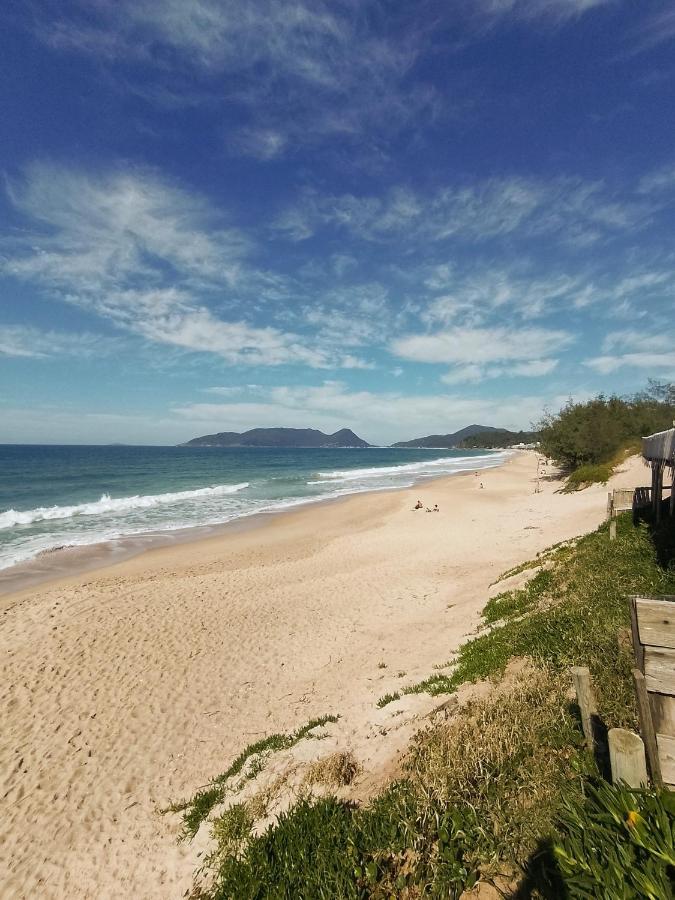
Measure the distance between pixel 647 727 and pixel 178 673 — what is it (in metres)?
10.2

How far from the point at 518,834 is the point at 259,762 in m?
4.13

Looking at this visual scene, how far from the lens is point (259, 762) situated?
20.6 ft

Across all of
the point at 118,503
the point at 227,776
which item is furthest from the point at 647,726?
the point at 118,503

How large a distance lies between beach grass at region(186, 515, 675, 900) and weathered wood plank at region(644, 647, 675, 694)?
777 millimetres

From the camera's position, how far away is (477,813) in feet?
12.1

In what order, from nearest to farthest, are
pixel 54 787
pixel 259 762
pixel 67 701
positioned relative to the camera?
pixel 259 762 → pixel 54 787 → pixel 67 701

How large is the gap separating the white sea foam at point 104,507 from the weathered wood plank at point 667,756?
122 ft

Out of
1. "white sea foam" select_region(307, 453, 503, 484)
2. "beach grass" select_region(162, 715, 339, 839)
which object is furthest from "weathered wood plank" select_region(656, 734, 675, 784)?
"white sea foam" select_region(307, 453, 503, 484)

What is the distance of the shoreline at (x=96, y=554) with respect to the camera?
1833cm

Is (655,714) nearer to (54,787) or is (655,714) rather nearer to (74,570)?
(54,787)

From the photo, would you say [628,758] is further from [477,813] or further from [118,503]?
[118,503]

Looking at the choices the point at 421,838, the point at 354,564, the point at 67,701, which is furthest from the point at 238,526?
the point at 421,838

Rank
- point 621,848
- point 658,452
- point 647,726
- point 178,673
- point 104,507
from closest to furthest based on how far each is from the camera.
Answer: point 621,848, point 647,726, point 658,452, point 178,673, point 104,507

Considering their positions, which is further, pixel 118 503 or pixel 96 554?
pixel 118 503
